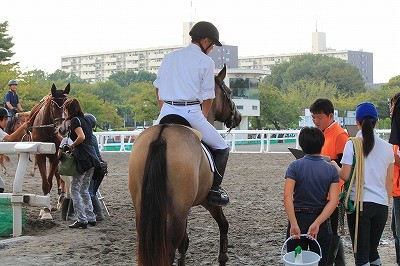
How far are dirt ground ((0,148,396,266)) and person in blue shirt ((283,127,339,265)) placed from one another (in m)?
2.14

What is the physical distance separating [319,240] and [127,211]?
6.83 metres

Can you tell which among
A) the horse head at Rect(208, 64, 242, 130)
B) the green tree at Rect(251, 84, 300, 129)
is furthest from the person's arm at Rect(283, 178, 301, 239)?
the green tree at Rect(251, 84, 300, 129)

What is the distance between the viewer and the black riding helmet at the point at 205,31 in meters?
7.04

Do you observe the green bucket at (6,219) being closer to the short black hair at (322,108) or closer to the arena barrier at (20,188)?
the arena barrier at (20,188)

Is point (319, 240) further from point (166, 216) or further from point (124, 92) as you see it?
point (124, 92)

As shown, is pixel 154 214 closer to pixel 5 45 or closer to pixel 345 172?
pixel 345 172

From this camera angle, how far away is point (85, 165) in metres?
10.0

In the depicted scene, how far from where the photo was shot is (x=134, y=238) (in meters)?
9.22

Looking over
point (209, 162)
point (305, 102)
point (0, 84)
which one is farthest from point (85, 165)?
point (305, 102)

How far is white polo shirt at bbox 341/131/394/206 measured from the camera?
5793 mm

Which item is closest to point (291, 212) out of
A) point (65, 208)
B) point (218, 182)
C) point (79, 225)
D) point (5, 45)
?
point (218, 182)

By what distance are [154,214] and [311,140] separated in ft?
4.81

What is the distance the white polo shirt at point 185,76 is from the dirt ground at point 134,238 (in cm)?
219

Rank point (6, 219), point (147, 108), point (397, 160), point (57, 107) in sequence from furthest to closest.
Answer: point (147, 108) < point (57, 107) < point (6, 219) < point (397, 160)
